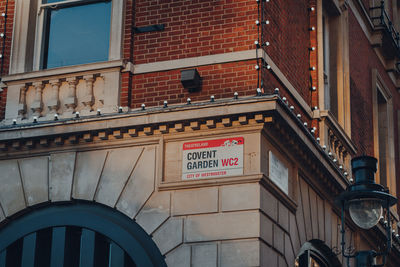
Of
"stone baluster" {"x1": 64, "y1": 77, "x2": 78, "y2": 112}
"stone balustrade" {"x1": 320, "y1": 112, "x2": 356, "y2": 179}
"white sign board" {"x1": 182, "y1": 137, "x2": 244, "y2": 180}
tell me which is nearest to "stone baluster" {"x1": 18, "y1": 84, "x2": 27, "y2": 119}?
"stone baluster" {"x1": 64, "y1": 77, "x2": 78, "y2": 112}

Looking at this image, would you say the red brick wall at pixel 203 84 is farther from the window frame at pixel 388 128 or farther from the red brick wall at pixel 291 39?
the window frame at pixel 388 128

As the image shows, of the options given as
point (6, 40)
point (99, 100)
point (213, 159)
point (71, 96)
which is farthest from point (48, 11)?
point (213, 159)

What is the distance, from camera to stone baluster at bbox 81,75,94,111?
1566 cm

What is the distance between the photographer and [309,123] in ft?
57.2

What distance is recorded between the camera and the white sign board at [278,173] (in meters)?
14.8

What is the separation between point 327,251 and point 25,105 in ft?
20.5

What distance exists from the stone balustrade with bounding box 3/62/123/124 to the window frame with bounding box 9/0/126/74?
318 millimetres

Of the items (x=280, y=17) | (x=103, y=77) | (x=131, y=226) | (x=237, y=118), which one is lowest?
(x=131, y=226)

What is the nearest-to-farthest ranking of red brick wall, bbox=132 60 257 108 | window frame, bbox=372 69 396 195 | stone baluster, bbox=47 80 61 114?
1. red brick wall, bbox=132 60 257 108
2. stone baluster, bbox=47 80 61 114
3. window frame, bbox=372 69 396 195

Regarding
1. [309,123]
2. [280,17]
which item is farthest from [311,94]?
[280,17]

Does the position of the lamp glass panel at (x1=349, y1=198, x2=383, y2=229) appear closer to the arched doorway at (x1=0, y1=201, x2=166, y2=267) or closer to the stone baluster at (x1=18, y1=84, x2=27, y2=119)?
the arched doorway at (x1=0, y1=201, x2=166, y2=267)

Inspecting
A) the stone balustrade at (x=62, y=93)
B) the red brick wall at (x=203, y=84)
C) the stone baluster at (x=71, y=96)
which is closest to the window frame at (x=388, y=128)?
the red brick wall at (x=203, y=84)

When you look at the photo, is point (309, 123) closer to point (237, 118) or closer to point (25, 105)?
point (237, 118)

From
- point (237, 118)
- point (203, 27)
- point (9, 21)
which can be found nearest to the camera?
point (237, 118)
